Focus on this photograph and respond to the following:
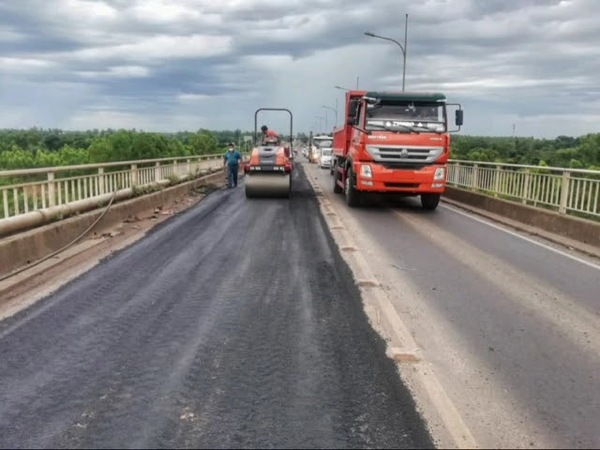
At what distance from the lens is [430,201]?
50.9ft

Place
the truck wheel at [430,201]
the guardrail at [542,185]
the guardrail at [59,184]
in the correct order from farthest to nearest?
the truck wheel at [430,201] < the guardrail at [542,185] < the guardrail at [59,184]

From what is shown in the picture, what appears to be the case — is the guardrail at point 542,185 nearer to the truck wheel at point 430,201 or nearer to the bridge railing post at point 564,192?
the bridge railing post at point 564,192

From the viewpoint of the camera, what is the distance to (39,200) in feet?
28.7

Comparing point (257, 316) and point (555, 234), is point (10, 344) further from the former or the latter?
point (555, 234)

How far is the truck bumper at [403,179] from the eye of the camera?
1427 cm

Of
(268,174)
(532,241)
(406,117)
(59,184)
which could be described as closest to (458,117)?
(406,117)

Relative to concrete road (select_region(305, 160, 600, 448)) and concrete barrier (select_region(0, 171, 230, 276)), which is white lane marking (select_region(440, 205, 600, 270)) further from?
concrete barrier (select_region(0, 171, 230, 276))

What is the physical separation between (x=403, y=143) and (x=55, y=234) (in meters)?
8.69

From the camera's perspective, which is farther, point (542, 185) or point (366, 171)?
point (366, 171)

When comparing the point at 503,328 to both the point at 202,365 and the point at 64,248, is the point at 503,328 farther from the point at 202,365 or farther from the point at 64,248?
the point at 64,248

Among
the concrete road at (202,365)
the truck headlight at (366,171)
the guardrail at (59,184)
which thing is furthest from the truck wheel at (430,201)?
the concrete road at (202,365)

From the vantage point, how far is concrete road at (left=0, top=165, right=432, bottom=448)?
325 cm

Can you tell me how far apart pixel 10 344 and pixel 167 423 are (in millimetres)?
2027

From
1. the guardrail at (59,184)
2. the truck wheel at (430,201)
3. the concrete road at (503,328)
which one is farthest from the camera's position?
the truck wheel at (430,201)
